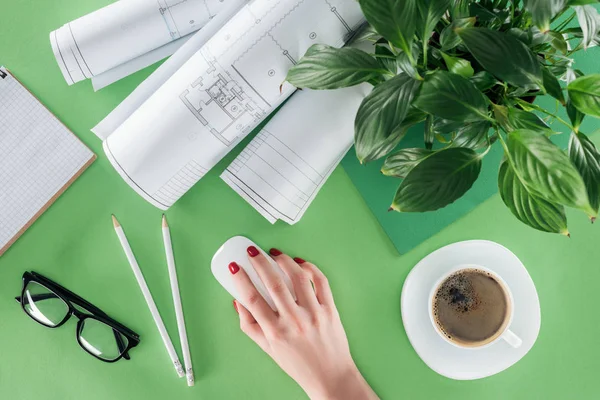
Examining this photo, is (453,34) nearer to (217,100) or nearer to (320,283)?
(217,100)

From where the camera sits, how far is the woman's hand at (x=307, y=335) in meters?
0.71

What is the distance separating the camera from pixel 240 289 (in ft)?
2.33

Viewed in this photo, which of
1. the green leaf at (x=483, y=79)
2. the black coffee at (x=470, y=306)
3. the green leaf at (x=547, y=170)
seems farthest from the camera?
the black coffee at (x=470, y=306)

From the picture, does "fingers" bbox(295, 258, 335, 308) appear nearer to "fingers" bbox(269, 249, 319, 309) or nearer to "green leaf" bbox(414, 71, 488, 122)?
"fingers" bbox(269, 249, 319, 309)

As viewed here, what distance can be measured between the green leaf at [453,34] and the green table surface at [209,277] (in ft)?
0.98

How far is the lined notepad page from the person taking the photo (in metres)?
0.69

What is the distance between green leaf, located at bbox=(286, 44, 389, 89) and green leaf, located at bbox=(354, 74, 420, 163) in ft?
0.13

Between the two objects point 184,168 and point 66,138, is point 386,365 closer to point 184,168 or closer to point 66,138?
point 184,168

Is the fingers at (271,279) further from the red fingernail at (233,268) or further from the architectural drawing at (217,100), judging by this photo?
the architectural drawing at (217,100)

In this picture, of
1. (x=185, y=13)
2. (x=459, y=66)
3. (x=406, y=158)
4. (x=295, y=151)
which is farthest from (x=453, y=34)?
(x=185, y=13)

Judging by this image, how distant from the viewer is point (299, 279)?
708mm

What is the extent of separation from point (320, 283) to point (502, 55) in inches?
17.0

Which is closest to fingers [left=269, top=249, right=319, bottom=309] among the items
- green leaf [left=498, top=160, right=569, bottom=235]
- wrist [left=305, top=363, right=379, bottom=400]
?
wrist [left=305, top=363, right=379, bottom=400]

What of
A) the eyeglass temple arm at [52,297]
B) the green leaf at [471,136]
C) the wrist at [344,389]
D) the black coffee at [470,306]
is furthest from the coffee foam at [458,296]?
the eyeglass temple arm at [52,297]
